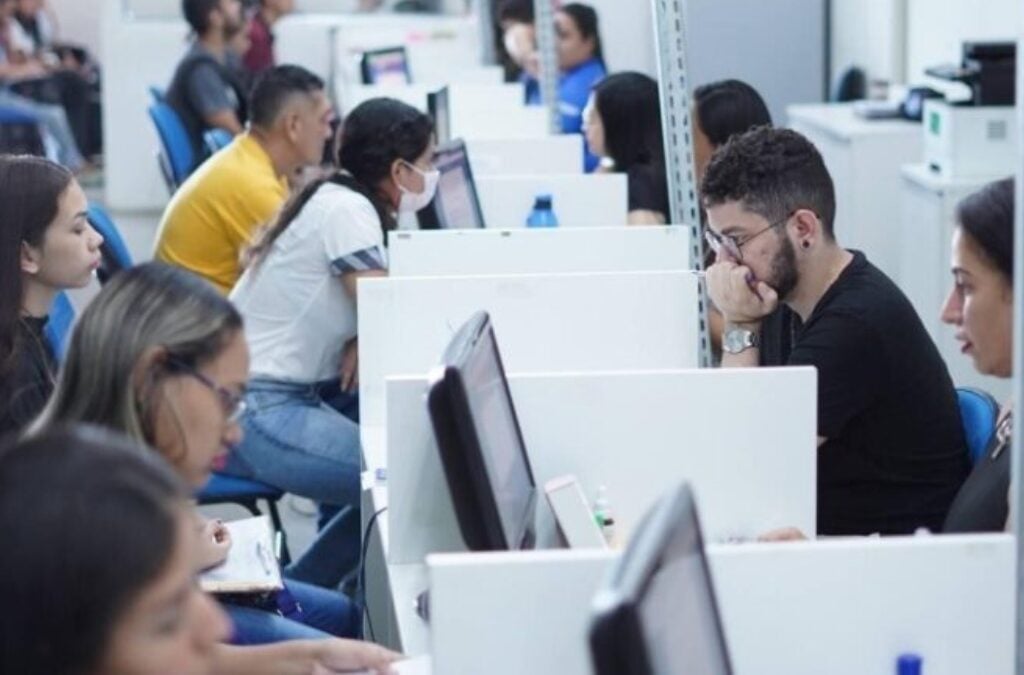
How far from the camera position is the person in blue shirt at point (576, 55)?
23.8 feet

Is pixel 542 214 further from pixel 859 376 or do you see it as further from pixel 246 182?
pixel 859 376

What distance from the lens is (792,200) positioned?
121 inches

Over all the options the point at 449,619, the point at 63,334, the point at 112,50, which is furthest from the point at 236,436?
the point at 112,50

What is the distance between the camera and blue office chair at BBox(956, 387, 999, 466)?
2.88 m

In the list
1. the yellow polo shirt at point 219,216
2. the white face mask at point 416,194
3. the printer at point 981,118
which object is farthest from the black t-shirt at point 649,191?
the printer at point 981,118

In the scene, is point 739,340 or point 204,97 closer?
point 739,340

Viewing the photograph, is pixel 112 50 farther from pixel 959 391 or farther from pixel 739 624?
pixel 739 624

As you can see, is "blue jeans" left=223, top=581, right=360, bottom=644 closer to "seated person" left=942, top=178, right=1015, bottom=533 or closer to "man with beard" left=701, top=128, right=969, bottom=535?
"man with beard" left=701, top=128, right=969, bottom=535

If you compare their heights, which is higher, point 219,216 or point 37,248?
point 37,248

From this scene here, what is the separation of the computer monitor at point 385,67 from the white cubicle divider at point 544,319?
3871mm

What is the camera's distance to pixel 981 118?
5492mm

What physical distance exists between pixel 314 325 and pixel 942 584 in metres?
2.28

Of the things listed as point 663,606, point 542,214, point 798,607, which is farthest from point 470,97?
point 663,606

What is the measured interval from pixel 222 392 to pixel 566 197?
8.82 feet
